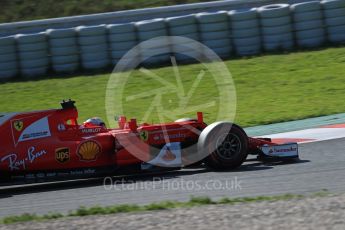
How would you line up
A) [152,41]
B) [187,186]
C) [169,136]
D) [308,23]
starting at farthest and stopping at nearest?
[308,23] → [152,41] → [169,136] → [187,186]

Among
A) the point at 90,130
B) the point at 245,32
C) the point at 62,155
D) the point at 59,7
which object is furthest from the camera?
the point at 59,7

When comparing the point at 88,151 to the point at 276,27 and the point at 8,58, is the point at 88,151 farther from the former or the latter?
the point at 276,27

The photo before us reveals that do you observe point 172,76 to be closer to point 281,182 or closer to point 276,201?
point 281,182

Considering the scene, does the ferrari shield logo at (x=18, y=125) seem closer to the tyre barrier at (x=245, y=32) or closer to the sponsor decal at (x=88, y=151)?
the sponsor decal at (x=88, y=151)

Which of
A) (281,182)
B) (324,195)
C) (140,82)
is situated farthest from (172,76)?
(324,195)

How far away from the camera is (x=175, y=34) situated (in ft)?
55.5

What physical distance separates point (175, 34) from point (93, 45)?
1.86m

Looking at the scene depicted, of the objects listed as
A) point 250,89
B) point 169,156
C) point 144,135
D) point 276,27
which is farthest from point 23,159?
point 276,27

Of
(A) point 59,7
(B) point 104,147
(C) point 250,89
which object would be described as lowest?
(B) point 104,147

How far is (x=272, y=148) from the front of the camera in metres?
10.0

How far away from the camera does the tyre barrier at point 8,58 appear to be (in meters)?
16.5

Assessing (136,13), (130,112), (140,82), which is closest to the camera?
(130,112)

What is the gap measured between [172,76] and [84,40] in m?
2.10

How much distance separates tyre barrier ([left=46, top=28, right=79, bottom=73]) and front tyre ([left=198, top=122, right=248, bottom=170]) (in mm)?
7576
